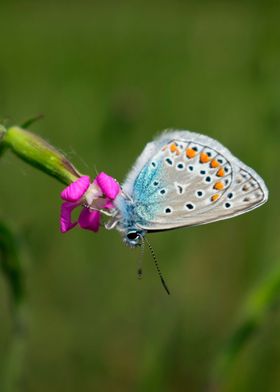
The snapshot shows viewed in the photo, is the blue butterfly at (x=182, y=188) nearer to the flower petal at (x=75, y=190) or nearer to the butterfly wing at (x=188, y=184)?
the butterfly wing at (x=188, y=184)

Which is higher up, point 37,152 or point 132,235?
point 37,152

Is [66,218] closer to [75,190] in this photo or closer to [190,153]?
[75,190]

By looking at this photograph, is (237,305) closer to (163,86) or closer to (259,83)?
(259,83)

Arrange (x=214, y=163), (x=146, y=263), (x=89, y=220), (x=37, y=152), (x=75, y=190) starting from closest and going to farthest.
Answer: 1. (x=75, y=190)
2. (x=89, y=220)
3. (x=214, y=163)
4. (x=37, y=152)
5. (x=146, y=263)

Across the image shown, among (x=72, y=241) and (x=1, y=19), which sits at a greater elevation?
(x=1, y=19)

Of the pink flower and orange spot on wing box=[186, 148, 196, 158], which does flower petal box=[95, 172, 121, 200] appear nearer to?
the pink flower

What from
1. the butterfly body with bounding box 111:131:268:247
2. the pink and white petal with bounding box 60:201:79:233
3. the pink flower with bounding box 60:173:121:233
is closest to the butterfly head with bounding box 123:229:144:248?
the butterfly body with bounding box 111:131:268:247

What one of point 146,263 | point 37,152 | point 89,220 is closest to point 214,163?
point 89,220

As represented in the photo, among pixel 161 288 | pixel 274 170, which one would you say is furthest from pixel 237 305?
pixel 274 170
